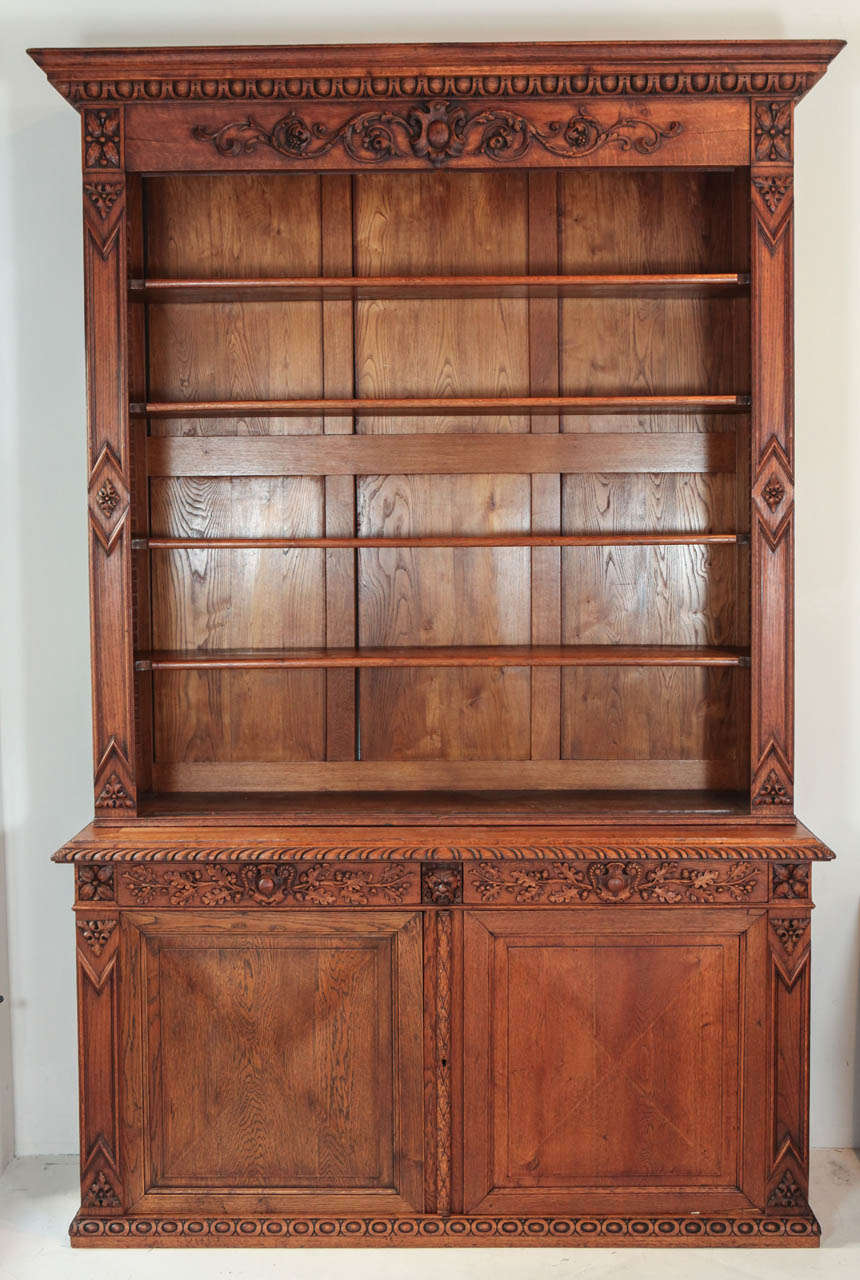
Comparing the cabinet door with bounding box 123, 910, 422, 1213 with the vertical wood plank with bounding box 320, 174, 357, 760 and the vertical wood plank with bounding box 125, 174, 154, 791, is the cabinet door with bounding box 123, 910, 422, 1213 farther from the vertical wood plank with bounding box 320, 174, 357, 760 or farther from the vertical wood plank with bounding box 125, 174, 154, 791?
the vertical wood plank with bounding box 320, 174, 357, 760

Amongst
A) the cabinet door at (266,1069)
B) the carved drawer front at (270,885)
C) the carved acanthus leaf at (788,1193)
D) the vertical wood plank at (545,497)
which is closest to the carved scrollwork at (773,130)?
the vertical wood plank at (545,497)

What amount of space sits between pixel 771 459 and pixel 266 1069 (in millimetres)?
1829

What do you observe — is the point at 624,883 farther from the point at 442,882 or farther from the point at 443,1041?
the point at 443,1041

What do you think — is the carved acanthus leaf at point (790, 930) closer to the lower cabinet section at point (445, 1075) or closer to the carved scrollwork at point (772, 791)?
the lower cabinet section at point (445, 1075)

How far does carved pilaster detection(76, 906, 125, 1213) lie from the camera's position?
2518 mm

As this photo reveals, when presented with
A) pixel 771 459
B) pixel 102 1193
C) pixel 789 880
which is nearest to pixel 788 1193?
pixel 789 880

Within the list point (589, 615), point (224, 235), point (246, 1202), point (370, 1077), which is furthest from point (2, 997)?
point (224, 235)

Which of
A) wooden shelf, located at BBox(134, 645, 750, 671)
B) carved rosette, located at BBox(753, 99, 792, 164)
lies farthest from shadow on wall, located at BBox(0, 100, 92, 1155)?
carved rosette, located at BBox(753, 99, 792, 164)

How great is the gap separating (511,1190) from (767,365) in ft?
6.54

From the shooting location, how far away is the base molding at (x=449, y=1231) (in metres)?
2.52

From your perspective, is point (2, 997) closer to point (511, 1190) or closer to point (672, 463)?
point (511, 1190)

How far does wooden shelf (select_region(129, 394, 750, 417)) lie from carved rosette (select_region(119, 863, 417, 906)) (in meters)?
1.08

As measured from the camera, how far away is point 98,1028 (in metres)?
2.52

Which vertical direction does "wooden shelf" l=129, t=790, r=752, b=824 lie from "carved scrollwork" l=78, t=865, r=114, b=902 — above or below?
above
